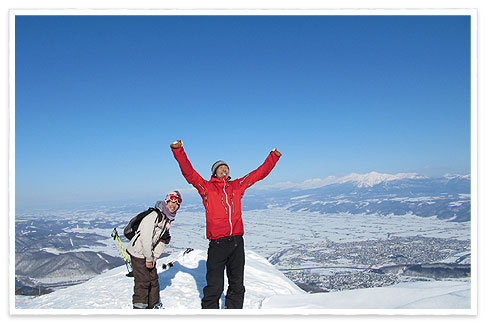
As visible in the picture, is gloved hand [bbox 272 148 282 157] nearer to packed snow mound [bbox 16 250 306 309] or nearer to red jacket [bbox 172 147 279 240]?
red jacket [bbox 172 147 279 240]

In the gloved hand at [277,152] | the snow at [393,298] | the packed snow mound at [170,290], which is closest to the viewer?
the snow at [393,298]

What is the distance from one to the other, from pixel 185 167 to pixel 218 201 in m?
0.56

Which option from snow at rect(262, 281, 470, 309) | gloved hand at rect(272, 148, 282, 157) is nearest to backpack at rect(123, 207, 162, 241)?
gloved hand at rect(272, 148, 282, 157)

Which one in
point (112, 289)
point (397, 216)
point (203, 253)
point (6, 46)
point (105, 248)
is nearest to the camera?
point (6, 46)

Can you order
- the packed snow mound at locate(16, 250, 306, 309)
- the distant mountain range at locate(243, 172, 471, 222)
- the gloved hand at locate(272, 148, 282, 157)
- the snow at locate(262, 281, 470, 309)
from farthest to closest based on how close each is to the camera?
the distant mountain range at locate(243, 172, 471, 222) → the packed snow mound at locate(16, 250, 306, 309) → the gloved hand at locate(272, 148, 282, 157) → the snow at locate(262, 281, 470, 309)

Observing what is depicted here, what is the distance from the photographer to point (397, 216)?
244 ft

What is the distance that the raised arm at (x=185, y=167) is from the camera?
11.7ft

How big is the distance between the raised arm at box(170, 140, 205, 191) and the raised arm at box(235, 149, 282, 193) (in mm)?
555

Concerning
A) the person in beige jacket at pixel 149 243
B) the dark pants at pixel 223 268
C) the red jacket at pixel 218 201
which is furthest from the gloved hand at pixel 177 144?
the dark pants at pixel 223 268

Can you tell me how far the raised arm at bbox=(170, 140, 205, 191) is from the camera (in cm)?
355

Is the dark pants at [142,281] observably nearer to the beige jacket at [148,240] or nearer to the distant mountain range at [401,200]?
the beige jacket at [148,240]
